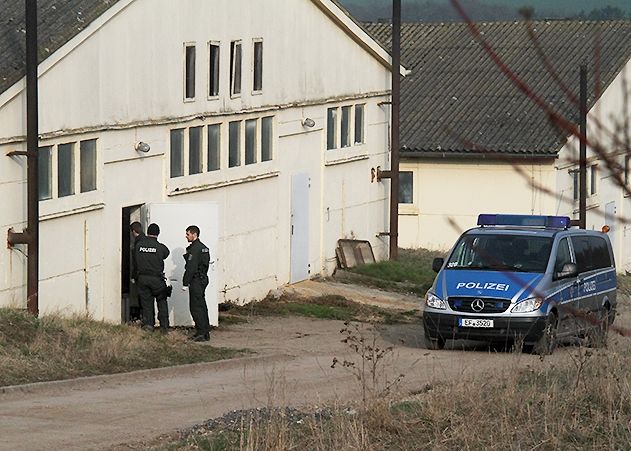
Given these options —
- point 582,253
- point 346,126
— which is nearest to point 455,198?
point 346,126

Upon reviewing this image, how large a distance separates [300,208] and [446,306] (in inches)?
363

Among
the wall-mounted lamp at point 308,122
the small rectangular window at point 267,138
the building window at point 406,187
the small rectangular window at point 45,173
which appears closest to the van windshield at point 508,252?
the small rectangular window at point 45,173

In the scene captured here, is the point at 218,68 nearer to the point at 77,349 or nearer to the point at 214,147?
the point at 214,147

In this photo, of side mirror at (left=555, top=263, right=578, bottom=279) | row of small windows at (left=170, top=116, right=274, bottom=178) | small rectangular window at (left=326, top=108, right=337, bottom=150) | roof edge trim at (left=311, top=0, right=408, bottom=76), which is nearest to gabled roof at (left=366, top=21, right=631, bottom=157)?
roof edge trim at (left=311, top=0, right=408, bottom=76)

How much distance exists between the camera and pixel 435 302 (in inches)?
776

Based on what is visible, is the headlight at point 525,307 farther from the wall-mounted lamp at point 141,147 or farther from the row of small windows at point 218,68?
the row of small windows at point 218,68

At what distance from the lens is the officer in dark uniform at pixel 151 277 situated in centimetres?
2038

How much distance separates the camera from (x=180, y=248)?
873 inches

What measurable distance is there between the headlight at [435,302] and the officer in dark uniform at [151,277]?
158 inches

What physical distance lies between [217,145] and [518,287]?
26.5ft

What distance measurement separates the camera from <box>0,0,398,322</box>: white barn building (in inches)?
784

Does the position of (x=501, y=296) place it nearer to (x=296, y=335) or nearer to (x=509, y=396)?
(x=296, y=335)

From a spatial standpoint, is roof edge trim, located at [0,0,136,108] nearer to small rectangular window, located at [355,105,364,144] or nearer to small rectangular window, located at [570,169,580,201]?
small rectangular window, located at [355,105,364,144]

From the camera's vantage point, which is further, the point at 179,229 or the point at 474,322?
the point at 179,229
